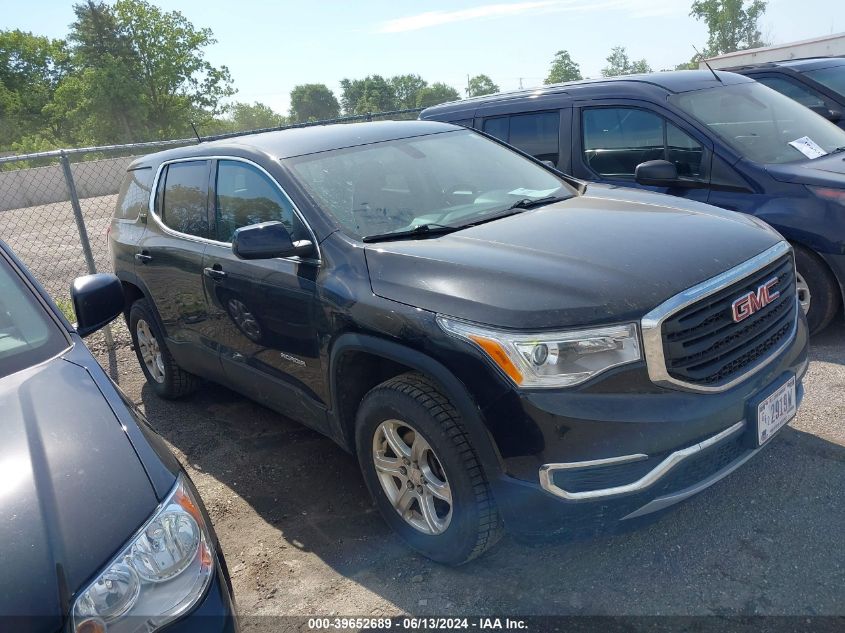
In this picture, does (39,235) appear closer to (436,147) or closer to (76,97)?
(436,147)

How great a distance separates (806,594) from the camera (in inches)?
99.7

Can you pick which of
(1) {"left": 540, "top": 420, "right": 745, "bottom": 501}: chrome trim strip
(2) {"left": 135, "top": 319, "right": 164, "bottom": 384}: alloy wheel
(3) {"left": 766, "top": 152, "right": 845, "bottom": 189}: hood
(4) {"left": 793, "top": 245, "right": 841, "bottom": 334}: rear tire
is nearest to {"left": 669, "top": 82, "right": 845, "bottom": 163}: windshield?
(3) {"left": 766, "top": 152, "right": 845, "bottom": 189}: hood

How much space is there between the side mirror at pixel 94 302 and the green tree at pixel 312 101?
130 meters

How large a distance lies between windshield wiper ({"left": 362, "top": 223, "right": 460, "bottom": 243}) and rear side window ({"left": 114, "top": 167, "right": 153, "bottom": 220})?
2.43 m

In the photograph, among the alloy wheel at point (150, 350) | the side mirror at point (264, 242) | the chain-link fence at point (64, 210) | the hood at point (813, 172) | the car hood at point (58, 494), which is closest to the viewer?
the car hood at point (58, 494)

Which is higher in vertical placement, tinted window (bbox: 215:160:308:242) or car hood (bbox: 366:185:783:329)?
tinted window (bbox: 215:160:308:242)

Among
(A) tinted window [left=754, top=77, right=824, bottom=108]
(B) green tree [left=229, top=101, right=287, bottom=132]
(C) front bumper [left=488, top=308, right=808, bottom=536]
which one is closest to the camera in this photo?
(C) front bumper [left=488, top=308, right=808, bottom=536]

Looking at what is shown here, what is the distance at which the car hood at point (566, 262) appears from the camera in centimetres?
→ 249

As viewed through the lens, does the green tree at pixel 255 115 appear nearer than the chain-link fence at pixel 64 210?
No

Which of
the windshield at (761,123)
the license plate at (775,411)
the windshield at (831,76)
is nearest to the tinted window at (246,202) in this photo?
the license plate at (775,411)

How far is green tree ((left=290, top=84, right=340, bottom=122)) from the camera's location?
12825cm

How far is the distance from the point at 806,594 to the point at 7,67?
7904 cm

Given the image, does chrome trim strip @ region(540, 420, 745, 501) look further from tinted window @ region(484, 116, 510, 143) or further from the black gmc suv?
tinted window @ region(484, 116, 510, 143)

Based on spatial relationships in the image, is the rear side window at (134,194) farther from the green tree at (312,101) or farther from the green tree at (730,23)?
the green tree at (312,101)
